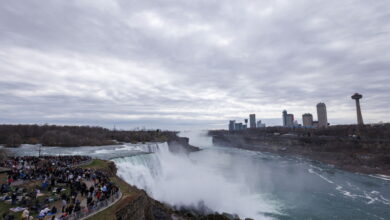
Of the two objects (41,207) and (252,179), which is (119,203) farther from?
(252,179)

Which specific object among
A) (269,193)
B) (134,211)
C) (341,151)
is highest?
(134,211)

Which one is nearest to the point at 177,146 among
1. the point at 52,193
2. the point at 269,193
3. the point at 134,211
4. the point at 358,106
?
the point at 269,193

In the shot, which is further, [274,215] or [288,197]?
[288,197]

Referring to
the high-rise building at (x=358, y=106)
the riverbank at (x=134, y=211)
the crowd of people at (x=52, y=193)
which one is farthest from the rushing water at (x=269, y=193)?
the high-rise building at (x=358, y=106)

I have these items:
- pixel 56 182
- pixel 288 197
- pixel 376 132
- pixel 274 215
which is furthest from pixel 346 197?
pixel 376 132

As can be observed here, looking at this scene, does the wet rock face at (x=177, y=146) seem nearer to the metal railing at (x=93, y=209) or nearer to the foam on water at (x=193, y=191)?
the foam on water at (x=193, y=191)

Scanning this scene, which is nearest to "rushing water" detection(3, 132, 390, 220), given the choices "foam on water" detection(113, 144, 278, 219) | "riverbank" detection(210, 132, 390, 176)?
"foam on water" detection(113, 144, 278, 219)

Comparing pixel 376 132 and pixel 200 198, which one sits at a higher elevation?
pixel 376 132

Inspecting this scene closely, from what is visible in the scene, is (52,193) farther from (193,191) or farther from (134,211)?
(193,191)
